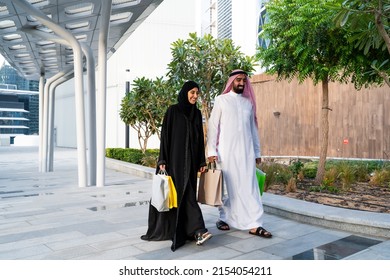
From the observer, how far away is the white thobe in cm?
479

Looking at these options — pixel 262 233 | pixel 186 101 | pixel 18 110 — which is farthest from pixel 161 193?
pixel 18 110

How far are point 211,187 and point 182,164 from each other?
0.46 metres

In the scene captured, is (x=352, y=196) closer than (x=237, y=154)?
No

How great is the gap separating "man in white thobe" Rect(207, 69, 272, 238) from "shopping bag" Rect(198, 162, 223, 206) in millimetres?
301

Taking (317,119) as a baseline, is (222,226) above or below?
below

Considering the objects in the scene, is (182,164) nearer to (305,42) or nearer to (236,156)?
(236,156)

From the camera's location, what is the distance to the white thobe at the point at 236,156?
4785 millimetres

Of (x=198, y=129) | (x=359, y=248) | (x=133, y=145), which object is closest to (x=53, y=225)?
(x=198, y=129)

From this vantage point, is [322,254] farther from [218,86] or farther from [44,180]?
[44,180]

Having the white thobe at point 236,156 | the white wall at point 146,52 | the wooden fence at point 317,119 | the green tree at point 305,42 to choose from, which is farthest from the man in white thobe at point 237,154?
the white wall at point 146,52

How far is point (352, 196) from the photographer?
23.8 ft

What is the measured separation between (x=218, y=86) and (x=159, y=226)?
797 centimetres

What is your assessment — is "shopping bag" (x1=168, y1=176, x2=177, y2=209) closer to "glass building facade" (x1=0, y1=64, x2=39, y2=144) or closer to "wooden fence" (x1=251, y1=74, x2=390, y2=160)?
"wooden fence" (x1=251, y1=74, x2=390, y2=160)

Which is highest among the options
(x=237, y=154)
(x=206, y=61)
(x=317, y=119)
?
(x=206, y=61)
